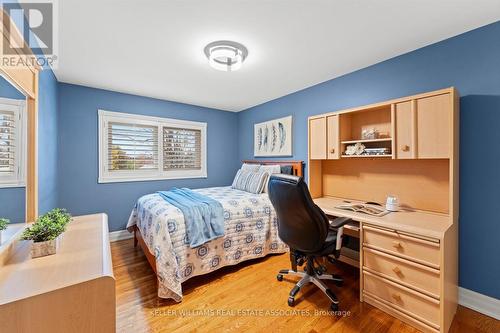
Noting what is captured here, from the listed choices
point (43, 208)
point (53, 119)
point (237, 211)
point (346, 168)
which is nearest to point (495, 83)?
point (346, 168)

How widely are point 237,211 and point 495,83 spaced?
2.58m


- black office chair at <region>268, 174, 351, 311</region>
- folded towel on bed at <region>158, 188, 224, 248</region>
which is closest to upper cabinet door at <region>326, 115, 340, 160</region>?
black office chair at <region>268, 174, 351, 311</region>

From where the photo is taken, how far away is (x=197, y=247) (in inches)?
85.3

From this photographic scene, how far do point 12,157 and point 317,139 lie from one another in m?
2.74

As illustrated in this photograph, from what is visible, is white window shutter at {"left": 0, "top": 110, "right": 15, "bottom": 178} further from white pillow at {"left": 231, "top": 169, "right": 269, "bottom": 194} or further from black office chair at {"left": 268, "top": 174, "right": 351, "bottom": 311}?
white pillow at {"left": 231, "top": 169, "right": 269, "bottom": 194}

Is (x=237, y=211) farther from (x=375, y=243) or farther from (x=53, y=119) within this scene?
(x=53, y=119)

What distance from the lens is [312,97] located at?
319cm

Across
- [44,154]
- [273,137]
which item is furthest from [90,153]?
[273,137]

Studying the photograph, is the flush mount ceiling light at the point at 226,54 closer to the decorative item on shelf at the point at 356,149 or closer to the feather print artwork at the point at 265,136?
the decorative item on shelf at the point at 356,149

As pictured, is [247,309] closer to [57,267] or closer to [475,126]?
[57,267]

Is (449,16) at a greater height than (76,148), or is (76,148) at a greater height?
(449,16)

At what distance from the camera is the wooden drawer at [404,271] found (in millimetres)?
1511

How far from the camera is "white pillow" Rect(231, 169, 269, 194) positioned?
3256mm

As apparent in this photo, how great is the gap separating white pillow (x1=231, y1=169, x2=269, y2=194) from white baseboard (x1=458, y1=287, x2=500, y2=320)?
232cm
